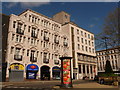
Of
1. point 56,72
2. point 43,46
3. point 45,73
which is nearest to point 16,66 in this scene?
point 45,73

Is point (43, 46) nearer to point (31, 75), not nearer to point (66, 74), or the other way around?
point (31, 75)

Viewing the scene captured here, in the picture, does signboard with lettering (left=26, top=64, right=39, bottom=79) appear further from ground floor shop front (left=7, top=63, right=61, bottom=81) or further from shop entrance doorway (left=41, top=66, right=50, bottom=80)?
shop entrance doorway (left=41, top=66, right=50, bottom=80)

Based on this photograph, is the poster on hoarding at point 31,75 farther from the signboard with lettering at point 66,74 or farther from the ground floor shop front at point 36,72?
the signboard with lettering at point 66,74

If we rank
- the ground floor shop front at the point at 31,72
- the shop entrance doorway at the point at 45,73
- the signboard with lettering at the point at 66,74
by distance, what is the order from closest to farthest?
the signboard with lettering at the point at 66,74
the ground floor shop front at the point at 31,72
the shop entrance doorway at the point at 45,73

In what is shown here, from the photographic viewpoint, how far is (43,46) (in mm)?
42906

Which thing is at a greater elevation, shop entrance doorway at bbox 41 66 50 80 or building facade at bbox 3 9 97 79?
building facade at bbox 3 9 97 79

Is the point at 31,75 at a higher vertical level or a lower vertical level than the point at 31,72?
lower

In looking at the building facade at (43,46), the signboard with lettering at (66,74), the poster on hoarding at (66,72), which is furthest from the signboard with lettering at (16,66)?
the poster on hoarding at (66,72)

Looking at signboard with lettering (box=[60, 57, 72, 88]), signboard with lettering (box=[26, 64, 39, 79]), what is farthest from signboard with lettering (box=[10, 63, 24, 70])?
signboard with lettering (box=[60, 57, 72, 88])

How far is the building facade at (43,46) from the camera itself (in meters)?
35.5

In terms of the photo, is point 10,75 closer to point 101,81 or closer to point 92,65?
point 101,81

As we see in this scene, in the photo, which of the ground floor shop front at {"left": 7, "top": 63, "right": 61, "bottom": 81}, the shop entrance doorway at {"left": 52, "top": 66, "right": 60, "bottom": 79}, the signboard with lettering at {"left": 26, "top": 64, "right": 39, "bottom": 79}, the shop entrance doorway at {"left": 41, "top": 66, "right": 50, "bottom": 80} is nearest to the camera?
the ground floor shop front at {"left": 7, "top": 63, "right": 61, "bottom": 81}

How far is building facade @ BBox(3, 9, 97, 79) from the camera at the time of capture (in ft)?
117

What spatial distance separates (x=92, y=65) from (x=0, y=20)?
42932 mm
